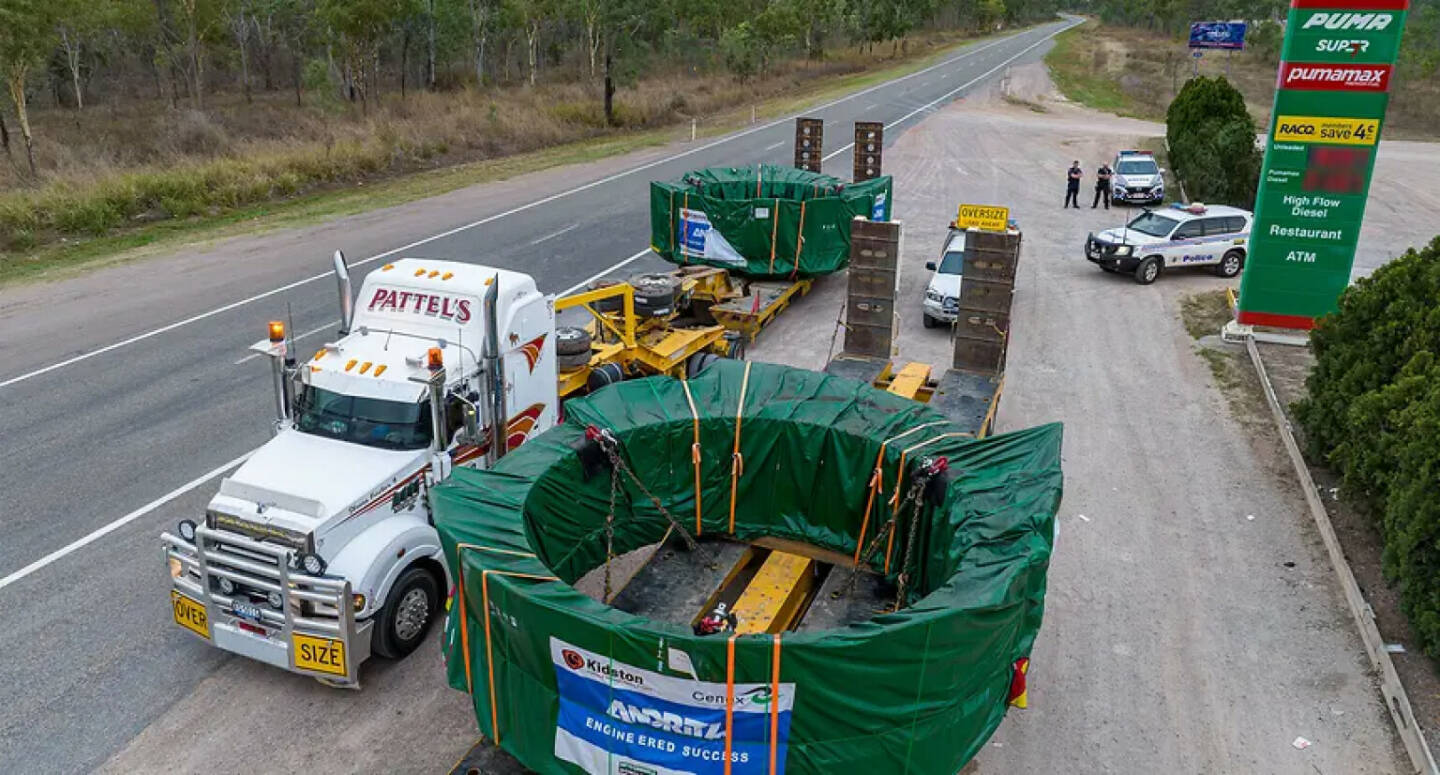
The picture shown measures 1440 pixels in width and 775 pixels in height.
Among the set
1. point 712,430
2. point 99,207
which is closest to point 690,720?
point 712,430

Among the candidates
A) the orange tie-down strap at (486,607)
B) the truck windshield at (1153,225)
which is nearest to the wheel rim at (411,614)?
the orange tie-down strap at (486,607)

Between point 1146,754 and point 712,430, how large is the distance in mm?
4961

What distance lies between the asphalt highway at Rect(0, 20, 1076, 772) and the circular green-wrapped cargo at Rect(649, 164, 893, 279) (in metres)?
2.99

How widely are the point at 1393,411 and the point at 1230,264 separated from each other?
14631 millimetres

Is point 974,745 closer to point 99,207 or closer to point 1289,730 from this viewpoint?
point 1289,730

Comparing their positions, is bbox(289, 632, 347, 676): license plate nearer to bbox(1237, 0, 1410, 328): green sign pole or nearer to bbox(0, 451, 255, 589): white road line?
bbox(0, 451, 255, 589): white road line

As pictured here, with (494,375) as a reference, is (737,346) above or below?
below

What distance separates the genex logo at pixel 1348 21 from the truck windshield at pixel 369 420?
18606 millimetres

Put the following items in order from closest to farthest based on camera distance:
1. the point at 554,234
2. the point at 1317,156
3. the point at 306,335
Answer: the point at 306,335, the point at 1317,156, the point at 554,234

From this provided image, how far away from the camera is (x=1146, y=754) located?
30.2ft

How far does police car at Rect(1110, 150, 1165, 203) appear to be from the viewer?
34344 millimetres

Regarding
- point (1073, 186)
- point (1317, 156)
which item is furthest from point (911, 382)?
point (1073, 186)

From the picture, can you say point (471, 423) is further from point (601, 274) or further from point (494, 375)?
point (601, 274)

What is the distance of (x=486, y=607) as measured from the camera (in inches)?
281
